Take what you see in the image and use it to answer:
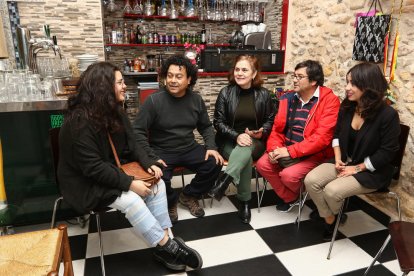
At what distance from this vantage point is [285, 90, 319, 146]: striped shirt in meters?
2.34

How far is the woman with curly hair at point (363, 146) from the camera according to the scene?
1.92 m

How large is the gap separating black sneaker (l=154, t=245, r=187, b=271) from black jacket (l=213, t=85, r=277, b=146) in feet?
3.44

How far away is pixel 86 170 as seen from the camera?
161 centimetres

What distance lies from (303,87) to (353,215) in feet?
3.60

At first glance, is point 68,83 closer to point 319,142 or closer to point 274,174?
point 274,174

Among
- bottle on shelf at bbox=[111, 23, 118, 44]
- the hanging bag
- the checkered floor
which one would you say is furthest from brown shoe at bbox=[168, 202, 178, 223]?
bottle on shelf at bbox=[111, 23, 118, 44]

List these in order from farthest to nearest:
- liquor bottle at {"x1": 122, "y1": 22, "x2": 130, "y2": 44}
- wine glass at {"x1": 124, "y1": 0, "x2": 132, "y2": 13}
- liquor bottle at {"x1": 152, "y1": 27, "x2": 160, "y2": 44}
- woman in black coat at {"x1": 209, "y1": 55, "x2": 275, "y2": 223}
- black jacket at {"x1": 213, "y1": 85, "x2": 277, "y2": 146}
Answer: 1. liquor bottle at {"x1": 152, "y1": 27, "x2": 160, "y2": 44}
2. liquor bottle at {"x1": 122, "y1": 22, "x2": 130, "y2": 44}
3. wine glass at {"x1": 124, "y1": 0, "x2": 132, "y2": 13}
4. black jacket at {"x1": 213, "y1": 85, "x2": 277, "y2": 146}
5. woman in black coat at {"x1": 209, "y1": 55, "x2": 275, "y2": 223}

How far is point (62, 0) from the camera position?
10.6ft

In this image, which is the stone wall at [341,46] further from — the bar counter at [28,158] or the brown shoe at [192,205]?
the bar counter at [28,158]

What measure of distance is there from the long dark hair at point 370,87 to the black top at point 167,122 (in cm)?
109

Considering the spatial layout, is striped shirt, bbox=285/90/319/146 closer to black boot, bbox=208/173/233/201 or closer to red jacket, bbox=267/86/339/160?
red jacket, bbox=267/86/339/160

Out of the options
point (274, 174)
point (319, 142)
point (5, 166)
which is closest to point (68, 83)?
point (5, 166)

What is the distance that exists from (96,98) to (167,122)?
710mm

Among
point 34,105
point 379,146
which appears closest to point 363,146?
point 379,146
